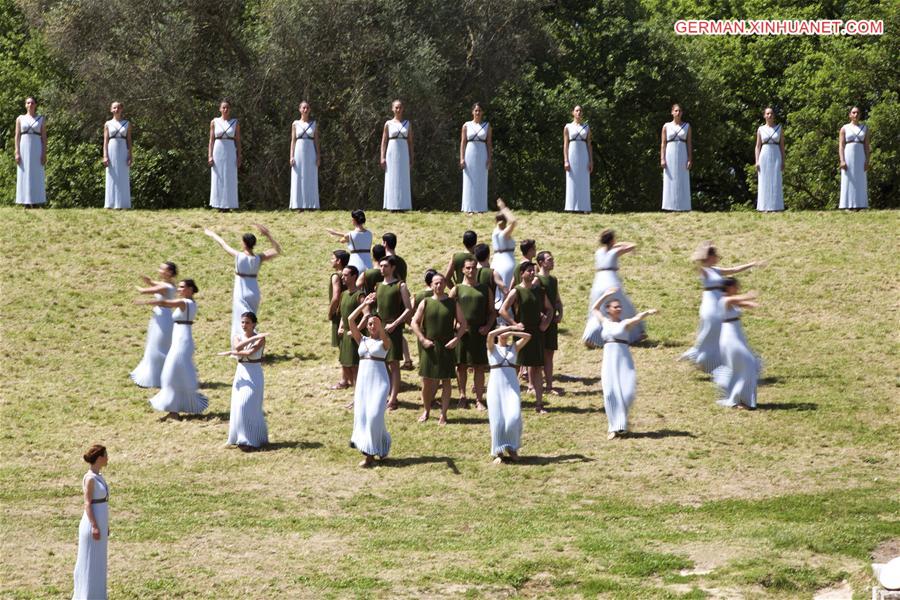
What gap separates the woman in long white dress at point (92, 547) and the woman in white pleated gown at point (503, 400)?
18.5ft

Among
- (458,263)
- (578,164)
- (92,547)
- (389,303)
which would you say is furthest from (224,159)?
(92,547)

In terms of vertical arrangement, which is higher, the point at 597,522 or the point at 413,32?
the point at 413,32

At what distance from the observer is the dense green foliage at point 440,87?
3769 centimetres

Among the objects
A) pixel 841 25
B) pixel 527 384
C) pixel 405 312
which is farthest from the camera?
pixel 841 25

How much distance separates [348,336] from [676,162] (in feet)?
38.8

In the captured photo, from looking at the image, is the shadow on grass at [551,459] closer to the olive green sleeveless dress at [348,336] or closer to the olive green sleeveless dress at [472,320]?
the olive green sleeveless dress at [472,320]

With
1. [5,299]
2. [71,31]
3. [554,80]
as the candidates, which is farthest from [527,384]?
[554,80]

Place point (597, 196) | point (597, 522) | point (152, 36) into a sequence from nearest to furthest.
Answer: point (597, 522)
point (152, 36)
point (597, 196)

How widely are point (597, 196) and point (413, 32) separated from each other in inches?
473

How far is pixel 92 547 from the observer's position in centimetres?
1453

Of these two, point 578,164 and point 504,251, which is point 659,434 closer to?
point 504,251

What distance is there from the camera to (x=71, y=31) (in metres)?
38.2

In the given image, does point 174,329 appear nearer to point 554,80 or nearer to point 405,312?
point 405,312

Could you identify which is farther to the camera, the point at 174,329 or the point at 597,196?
the point at 597,196
